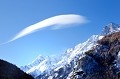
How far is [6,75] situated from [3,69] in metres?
3.20

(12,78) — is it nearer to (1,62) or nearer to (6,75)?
(6,75)

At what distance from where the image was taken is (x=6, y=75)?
53.0 m

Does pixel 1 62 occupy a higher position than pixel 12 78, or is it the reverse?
pixel 1 62

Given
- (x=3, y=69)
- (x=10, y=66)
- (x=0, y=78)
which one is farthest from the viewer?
(x=10, y=66)

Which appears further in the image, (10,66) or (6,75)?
(10,66)

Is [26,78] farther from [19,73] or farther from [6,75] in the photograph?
[6,75]

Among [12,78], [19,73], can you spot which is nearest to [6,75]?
[12,78]

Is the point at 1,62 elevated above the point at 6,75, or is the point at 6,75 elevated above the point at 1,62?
the point at 1,62

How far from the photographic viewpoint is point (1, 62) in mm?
58906

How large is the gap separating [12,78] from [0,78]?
2.74 m

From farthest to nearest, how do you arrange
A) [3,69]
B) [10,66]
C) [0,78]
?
[10,66], [3,69], [0,78]

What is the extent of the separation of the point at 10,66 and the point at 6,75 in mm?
6651

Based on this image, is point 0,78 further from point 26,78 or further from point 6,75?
point 26,78

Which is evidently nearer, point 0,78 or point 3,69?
point 0,78
